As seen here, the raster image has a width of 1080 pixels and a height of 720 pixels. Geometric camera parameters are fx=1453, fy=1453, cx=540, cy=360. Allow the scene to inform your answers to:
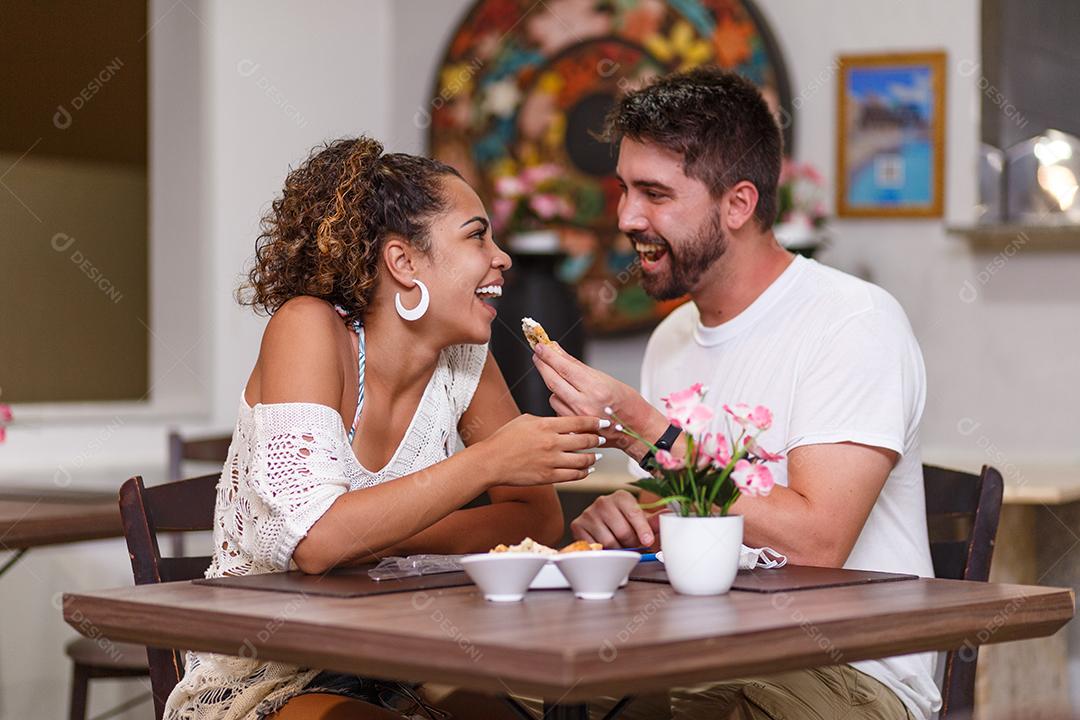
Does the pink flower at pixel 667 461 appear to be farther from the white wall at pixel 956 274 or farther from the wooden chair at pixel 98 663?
the white wall at pixel 956 274

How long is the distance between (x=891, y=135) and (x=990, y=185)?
1.08 ft

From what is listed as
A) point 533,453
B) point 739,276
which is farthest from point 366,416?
point 739,276

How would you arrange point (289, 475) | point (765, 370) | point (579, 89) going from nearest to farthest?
point (289, 475), point (765, 370), point (579, 89)

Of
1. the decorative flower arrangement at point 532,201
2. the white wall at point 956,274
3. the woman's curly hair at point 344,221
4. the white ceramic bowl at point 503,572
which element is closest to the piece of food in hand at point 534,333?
the woman's curly hair at point 344,221

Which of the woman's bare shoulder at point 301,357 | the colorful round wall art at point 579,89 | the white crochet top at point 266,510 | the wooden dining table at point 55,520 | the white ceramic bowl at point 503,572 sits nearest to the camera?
the white ceramic bowl at point 503,572

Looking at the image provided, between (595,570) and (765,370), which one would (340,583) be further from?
(765,370)

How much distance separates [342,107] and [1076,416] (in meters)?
2.58

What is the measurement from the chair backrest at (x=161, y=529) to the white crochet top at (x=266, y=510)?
4cm

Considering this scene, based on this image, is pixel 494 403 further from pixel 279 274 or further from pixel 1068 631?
pixel 1068 631

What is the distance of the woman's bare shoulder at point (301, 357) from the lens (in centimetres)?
184

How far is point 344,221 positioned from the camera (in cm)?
205

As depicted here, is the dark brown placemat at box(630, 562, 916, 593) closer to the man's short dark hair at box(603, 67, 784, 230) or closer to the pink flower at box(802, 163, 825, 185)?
the man's short dark hair at box(603, 67, 784, 230)

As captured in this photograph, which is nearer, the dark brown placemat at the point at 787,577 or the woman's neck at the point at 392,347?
the dark brown placemat at the point at 787,577

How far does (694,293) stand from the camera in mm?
2428
